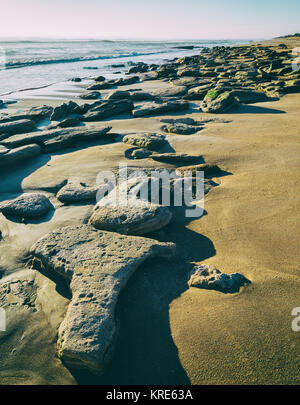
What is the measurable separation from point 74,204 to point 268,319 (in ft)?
7.67

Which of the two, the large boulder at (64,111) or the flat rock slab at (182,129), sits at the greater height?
the large boulder at (64,111)

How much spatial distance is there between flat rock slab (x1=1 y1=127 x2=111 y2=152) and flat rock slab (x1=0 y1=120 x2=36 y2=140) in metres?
0.52

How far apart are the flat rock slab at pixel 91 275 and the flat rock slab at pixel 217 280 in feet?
1.04

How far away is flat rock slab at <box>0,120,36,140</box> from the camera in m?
5.56

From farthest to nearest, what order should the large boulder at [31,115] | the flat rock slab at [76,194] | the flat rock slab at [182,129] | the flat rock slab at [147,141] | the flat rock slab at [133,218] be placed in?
the large boulder at [31,115]
the flat rock slab at [182,129]
the flat rock slab at [147,141]
the flat rock slab at [76,194]
the flat rock slab at [133,218]

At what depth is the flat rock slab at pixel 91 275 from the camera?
1563mm

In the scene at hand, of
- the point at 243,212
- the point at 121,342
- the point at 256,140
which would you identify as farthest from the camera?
the point at 256,140

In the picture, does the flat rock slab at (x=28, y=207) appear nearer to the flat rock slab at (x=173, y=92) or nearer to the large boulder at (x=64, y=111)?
the large boulder at (x=64, y=111)

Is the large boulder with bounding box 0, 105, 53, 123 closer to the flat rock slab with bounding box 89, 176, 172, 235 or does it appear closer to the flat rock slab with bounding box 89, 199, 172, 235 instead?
the flat rock slab with bounding box 89, 176, 172, 235

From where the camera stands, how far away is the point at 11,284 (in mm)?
2209

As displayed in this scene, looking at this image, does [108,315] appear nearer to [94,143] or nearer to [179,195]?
[179,195]

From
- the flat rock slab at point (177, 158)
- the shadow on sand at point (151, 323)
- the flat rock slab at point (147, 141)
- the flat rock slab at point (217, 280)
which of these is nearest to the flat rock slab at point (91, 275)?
the shadow on sand at point (151, 323)

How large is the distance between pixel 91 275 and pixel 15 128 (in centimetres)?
484
